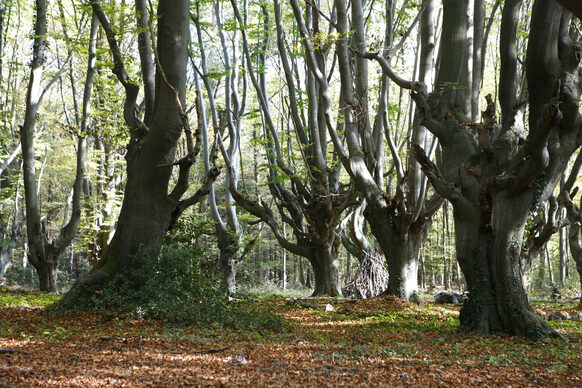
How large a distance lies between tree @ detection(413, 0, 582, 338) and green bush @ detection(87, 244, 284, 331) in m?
3.31

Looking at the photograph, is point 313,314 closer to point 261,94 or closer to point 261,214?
point 261,214

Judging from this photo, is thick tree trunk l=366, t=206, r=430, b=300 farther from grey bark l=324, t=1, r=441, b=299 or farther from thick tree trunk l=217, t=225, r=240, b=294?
thick tree trunk l=217, t=225, r=240, b=294

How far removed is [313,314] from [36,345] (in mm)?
5278

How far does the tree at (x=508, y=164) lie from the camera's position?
6.17m

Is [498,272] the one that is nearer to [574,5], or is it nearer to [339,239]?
[574,5]

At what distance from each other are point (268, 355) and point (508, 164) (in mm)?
4696

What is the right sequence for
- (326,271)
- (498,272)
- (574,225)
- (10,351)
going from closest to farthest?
(10,351), (498,272), (574,225), (326,271)

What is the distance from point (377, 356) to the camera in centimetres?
505

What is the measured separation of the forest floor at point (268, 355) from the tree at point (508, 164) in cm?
63

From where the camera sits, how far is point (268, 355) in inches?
195

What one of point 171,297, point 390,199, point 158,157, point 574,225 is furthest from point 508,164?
point 574,225

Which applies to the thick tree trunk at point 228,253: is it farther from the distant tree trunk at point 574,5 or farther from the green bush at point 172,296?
the distant tree trunk at point 574,5

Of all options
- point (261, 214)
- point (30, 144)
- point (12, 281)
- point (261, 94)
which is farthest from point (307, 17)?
point (12, 281)

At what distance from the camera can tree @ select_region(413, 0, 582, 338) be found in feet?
20.2
